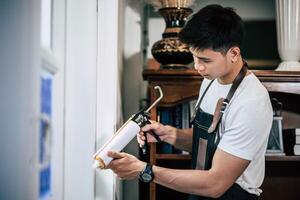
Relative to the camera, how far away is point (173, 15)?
2084mm

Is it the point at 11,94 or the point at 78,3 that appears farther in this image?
the point at 78,3

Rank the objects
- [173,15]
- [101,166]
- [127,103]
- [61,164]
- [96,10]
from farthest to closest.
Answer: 1. [127,103]
2. [173,15]
3. [96,10]
4. [61,164]
5. [101,166]

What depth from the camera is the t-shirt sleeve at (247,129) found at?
148 centimetres

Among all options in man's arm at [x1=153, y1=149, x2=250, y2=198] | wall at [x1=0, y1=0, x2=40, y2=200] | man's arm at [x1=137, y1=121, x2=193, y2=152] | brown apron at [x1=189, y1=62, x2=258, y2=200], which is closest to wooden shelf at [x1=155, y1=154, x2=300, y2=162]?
man's arm at [x1=137, y1=121, x2=193, y2=152]

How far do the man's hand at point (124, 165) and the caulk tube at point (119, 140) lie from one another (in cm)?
2

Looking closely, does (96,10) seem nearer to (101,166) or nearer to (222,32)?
(222,32)

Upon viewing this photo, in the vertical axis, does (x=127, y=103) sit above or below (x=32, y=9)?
below

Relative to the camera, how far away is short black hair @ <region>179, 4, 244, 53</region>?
5.10ft

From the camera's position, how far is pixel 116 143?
1.45 meters

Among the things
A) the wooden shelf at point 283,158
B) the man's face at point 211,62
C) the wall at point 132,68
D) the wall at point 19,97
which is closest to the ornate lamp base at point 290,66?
the wooden shelf at point 283,158

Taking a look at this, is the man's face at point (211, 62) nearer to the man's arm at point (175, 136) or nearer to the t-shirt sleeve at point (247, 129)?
the t-shirt sleeve at point (247, 129)

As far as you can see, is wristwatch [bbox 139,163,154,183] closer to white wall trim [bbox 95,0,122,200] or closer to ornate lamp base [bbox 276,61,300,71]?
white wall trim [bbox 95,0,122,200]

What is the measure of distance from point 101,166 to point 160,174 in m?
0.23

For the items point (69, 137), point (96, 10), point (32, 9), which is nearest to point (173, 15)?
point (96, 10)
